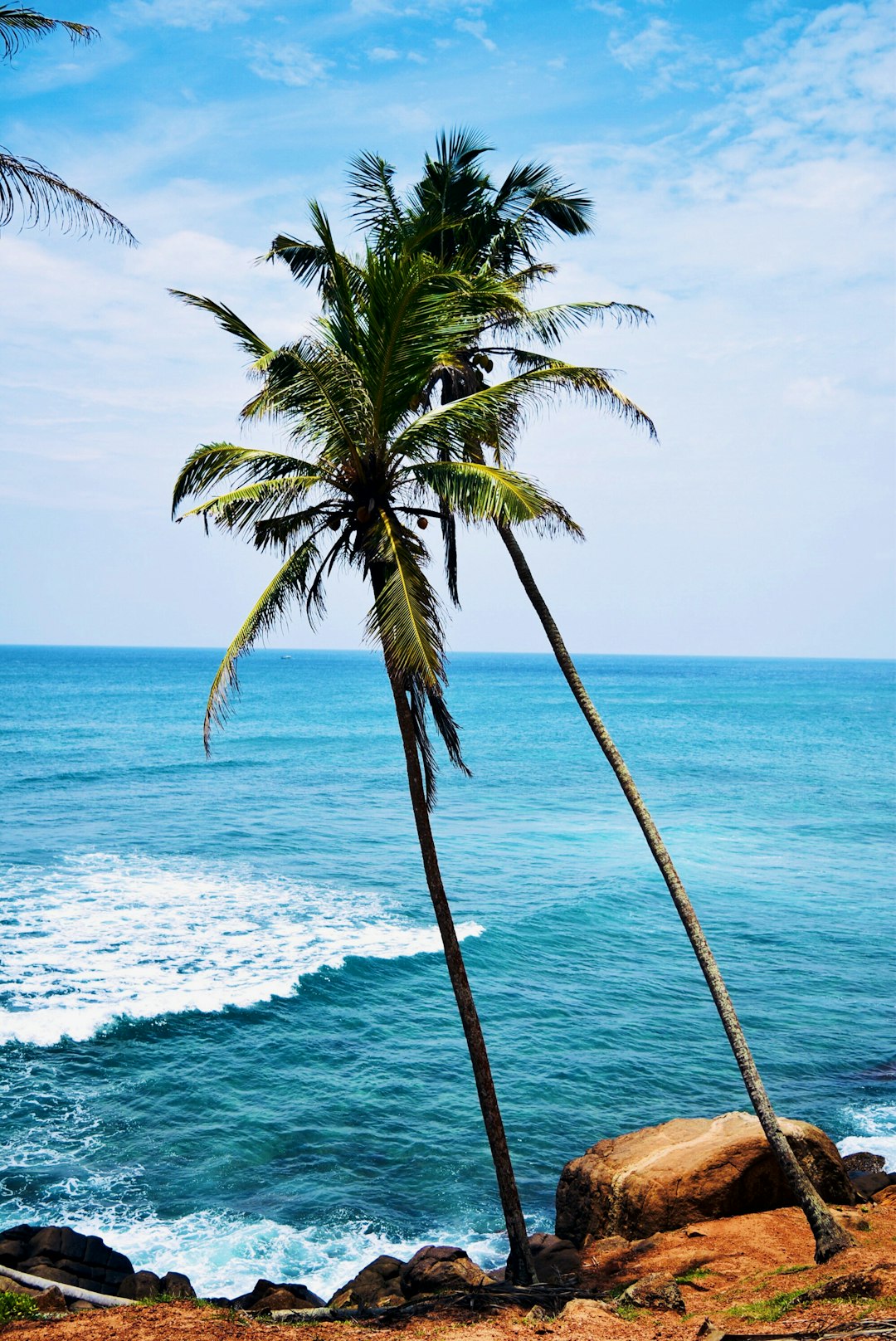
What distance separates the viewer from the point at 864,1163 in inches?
662

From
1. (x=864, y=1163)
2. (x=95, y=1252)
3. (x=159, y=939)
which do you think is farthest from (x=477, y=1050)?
(x=159, y=939)

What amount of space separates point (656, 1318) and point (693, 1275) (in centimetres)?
201

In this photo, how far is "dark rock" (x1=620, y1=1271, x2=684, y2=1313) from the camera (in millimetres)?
11094

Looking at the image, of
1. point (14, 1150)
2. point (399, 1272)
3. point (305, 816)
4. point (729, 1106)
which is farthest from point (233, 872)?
point (399, 1272)

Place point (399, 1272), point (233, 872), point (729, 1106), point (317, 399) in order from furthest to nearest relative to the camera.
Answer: point (233, 872) < point (729, 1106) < point (399, 1272) < point (317, 399)

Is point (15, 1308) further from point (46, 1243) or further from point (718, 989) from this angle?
point (718, 989)

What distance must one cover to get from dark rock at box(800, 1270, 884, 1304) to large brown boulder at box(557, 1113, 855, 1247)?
424cm

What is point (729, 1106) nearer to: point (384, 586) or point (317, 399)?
point (384, 586)

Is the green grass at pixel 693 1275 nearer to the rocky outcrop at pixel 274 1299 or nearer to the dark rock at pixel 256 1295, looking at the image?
the rocky outcrop at pixel 274 1299

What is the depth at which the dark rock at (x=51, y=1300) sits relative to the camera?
10890 millimetres

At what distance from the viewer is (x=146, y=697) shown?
127500 millimetres

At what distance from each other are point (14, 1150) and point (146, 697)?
11479 centimetres

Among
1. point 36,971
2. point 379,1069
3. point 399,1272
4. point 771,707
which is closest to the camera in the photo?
point 399,1272

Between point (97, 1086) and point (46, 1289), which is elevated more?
point (46, 1289)
